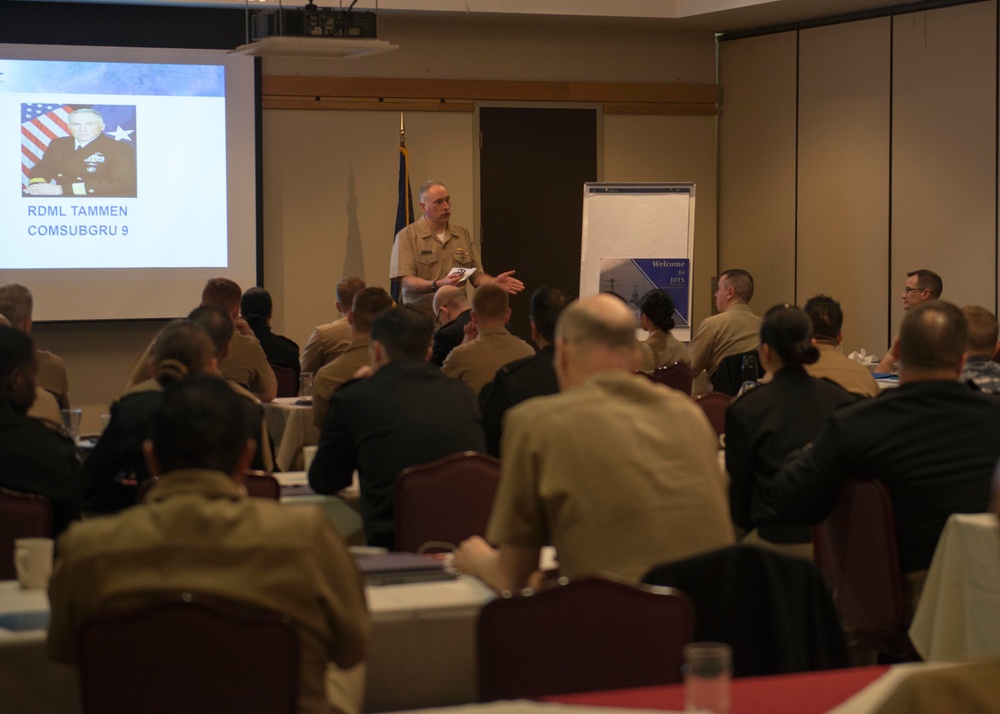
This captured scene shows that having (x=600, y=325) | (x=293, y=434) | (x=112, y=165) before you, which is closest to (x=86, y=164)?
(x=112, y=165)

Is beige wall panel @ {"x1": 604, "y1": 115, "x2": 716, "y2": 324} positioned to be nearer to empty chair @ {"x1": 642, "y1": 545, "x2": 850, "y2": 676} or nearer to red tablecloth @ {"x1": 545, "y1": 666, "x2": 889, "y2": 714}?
empty chair @ {"x1": 642, "y1": 545, "x2": 850, "y2": 676}

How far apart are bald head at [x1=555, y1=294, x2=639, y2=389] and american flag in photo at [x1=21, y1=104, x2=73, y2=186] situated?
7.61 meters

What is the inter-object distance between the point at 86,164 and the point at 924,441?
25.2 feet

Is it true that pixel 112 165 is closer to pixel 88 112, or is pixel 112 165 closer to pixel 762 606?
pixel 88 112

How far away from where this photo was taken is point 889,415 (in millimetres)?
3680

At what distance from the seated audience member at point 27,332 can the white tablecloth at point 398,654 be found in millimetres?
3944

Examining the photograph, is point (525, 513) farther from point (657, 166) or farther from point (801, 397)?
point (657, 166)

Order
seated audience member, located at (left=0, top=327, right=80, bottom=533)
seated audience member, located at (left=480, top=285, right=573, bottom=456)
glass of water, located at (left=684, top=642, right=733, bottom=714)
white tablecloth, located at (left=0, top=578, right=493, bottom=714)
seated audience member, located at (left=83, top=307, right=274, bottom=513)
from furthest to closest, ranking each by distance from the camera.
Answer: seated audience member, located at (left=480, top=285, right=573, bottom=456) → seated audience member, located at (left=83, top=307, right=274, bottom=513) → seated audience member, located at (left=0, top=327, right=80, bottom=533) → white tablecloth, located at (left=0, top=578, right=493, bottom=714) → glass of water, located at (left=684, top=642, right=733, bottom=714)

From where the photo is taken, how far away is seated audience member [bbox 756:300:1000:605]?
3.67 metres

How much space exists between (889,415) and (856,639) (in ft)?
2.41

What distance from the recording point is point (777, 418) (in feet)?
14.3

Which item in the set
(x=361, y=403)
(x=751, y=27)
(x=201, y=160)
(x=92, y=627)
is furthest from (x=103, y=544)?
(x=751, y=27)

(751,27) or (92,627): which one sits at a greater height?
(751,27)

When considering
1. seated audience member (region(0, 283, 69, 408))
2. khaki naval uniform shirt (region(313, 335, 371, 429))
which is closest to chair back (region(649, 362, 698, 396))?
khaki naval uniform shirt (region(313, 335, 371, 429))
